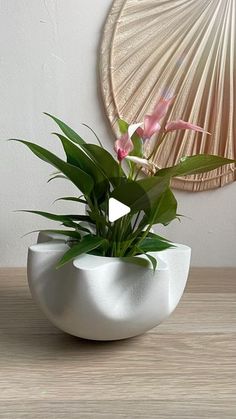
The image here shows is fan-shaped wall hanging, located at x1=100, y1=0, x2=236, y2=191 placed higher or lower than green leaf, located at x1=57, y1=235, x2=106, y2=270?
higher

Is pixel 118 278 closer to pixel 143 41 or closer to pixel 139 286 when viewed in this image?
pixel 139 286

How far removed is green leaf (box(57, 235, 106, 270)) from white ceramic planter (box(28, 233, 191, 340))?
0.04 feet

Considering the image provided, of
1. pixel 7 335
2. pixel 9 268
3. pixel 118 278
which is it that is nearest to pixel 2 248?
pixel 9 268

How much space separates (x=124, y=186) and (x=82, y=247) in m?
0.08

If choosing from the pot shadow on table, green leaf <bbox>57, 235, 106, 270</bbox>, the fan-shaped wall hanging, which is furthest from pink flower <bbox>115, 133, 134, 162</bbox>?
the fan-shaped wall hanging

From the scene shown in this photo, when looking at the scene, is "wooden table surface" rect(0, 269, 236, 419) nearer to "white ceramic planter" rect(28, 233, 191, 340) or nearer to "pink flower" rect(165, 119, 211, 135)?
"white ceramic planter" rect(28, 233, 191, 340)

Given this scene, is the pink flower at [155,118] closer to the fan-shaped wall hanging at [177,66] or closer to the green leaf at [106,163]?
the green leaf at [106,163]

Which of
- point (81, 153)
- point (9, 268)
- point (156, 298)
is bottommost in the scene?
point (9, 268)

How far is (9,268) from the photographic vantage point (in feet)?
3.07

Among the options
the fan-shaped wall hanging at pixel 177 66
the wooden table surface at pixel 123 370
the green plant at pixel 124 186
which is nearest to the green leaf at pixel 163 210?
the green plant at pixel 124 186

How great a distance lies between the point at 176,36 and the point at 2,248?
1.70ft

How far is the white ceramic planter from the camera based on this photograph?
0.54 m

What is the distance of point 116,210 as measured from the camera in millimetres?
509

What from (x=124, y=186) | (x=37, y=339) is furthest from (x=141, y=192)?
(x=37, y=339)
